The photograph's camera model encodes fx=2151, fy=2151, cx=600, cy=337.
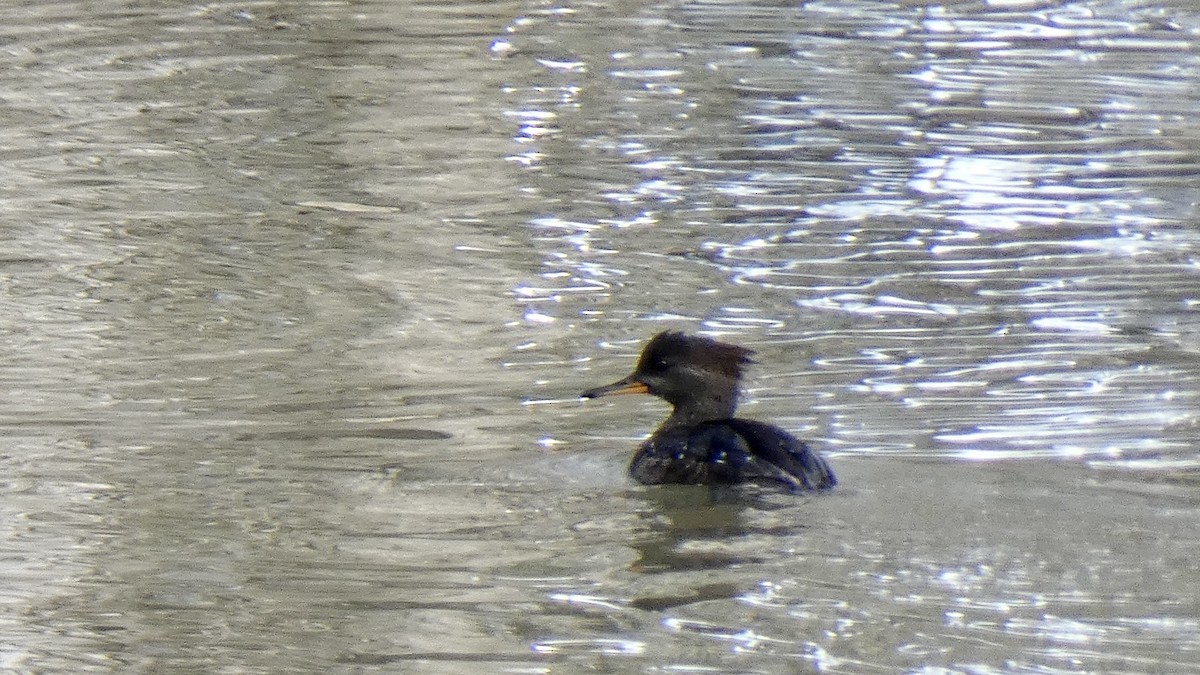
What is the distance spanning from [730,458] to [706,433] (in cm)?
16

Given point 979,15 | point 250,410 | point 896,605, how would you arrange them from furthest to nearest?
point 979,15 < point 250,410 < point 896,605

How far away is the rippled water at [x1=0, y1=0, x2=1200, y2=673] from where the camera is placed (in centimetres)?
548

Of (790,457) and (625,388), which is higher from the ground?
(790,457)

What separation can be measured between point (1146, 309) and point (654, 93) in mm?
4834

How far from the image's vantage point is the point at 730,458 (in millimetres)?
6652

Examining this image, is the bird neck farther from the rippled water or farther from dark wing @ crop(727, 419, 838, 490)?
dark wing @ crop(727, 419, 838, 490)

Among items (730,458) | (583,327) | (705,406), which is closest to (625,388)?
(705,406)

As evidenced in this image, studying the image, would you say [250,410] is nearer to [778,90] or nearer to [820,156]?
[820,156]

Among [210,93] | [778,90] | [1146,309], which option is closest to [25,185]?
[210,93]

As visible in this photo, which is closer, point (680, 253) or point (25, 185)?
point (680, 253)

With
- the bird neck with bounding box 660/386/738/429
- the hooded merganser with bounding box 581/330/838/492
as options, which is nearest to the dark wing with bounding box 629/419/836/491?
the hooded merganser with bounding box 581/330/838/492

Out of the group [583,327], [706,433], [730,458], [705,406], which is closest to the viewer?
[730,458]

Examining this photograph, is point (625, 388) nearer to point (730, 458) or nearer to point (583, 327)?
point (730, 458)

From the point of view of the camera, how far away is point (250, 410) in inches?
302
